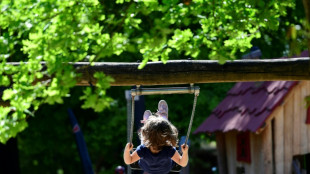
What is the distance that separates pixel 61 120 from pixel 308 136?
9125mm

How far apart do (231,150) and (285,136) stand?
98.4 inches

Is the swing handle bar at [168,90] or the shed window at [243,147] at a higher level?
the shed window at [243,147]

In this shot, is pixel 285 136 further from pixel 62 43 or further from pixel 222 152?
pixel 62 43

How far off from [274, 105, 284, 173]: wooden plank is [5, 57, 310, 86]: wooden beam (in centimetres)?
498

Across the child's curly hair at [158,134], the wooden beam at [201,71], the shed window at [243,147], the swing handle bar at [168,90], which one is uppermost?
the shed window at [243,147]

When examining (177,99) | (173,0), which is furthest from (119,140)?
(173,0)

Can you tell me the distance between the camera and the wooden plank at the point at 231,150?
586 inches

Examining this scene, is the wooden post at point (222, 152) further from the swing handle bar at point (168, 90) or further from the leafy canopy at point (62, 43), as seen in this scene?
the leafy canopy at point (62, 43)

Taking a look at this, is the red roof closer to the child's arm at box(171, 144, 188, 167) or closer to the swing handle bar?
the swing handle bar

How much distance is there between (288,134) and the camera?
12805mm

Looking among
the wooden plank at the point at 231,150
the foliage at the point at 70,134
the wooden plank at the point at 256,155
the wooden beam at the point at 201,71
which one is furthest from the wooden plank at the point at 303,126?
the foliage at the point at 70,134

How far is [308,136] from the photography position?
42.2 ft

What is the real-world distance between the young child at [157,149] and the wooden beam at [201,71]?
497 millimetres

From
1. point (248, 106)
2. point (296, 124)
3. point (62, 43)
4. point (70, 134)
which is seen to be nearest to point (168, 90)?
point (62, 43)
